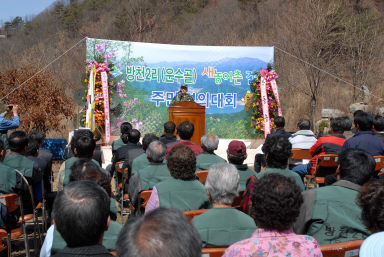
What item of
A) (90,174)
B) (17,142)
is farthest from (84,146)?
(90,174)

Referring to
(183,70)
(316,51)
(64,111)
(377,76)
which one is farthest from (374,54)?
(64,111)

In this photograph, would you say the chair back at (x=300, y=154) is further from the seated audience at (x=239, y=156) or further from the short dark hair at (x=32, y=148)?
the short dark hair at (x=32, y=148)

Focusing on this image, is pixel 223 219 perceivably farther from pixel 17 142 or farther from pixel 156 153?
pixel 17 142

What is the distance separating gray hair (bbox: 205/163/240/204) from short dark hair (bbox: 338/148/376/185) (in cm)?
76

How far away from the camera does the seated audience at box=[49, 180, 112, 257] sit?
1.47 meters

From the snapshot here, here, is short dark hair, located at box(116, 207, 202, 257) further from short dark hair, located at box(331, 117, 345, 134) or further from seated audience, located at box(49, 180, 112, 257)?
short dark hair, located at box(331, 117, 345, 134)

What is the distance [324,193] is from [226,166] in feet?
1.97

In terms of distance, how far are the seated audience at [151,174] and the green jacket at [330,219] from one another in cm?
142

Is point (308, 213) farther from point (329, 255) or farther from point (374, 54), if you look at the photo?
point (374, 54)

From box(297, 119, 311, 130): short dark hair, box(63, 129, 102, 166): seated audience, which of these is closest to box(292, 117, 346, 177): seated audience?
box(297, 119, 311, 130): short dark hair

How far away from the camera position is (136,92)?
387 inches

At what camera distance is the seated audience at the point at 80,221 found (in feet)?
4.83

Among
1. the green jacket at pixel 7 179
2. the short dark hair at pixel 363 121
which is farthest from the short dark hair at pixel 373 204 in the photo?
the short dark hair at pixel 363 121

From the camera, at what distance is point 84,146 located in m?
3.44
